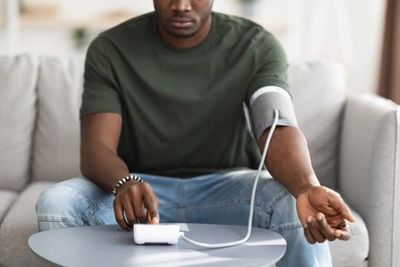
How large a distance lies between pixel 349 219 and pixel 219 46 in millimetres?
733

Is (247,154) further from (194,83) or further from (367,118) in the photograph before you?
(367,118)

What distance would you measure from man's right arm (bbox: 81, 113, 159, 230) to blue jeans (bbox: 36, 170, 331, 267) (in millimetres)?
43

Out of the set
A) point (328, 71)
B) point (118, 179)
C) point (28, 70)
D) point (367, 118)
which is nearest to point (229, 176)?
point (118, 179)

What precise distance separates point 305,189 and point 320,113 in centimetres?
89

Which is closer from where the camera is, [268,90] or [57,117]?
[268,90]

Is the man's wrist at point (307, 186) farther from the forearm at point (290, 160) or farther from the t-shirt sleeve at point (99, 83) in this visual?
the t-shirt sleeve at point (99, 83)

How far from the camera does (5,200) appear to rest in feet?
7.09

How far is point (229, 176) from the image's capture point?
1827 mm

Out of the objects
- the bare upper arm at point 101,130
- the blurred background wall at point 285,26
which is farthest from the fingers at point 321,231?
the blurred background wall at point 285,26

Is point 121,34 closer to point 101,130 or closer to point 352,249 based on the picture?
point 101,130

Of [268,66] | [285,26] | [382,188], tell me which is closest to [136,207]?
[268,66]

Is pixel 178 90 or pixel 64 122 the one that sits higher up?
pixel 178 90

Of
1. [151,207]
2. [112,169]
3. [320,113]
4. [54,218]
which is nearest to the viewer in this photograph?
[151,207]

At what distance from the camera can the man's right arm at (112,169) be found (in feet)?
4.79
